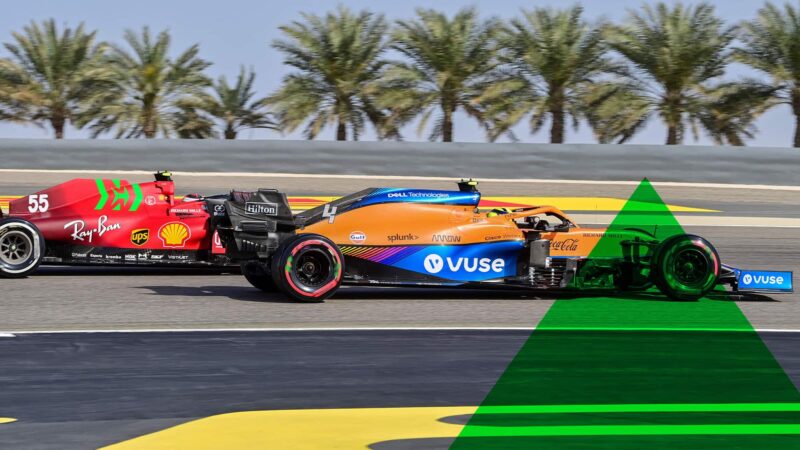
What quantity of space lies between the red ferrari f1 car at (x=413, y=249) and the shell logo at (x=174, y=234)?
19.1 inches

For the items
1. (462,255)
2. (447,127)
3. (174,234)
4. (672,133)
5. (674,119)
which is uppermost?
(674,119)

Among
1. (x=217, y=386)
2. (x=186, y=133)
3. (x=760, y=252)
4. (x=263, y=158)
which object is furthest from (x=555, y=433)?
(x=186, y=133)

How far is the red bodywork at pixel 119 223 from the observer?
40.6 feet

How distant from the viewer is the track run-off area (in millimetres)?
6285

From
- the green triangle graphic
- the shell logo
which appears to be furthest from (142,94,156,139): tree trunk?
the green triangle graphic

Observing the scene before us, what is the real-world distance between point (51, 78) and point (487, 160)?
14.9 m

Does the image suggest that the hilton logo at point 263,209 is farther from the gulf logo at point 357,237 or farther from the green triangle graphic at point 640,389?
the green triangle graphic at point 640,389

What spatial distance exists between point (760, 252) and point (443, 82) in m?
16.7

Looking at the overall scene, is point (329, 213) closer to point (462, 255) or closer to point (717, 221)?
point (462, 255)

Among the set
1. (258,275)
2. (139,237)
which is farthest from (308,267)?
(139,237)

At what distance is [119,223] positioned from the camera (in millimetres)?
12445

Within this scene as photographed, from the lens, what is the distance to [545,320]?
33.9 ft

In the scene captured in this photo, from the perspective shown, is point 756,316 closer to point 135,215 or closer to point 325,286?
point 325,286

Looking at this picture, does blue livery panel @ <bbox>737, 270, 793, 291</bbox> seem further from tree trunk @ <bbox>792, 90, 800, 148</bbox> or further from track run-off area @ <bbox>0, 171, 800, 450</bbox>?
tree trunk @ <bbox>792, 90, 800, 148</bbox>
